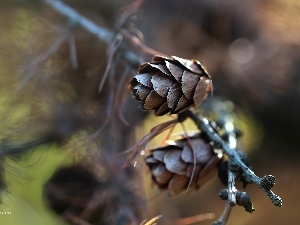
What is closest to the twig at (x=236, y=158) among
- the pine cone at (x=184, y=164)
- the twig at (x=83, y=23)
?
the pine cone at (x=184, y=164)

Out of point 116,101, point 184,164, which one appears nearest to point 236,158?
point 184,164

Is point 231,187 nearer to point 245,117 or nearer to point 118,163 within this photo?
point 118,163

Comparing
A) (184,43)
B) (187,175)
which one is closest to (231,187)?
(187,175)

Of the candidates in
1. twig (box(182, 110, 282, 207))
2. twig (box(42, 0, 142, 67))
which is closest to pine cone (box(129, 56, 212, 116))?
twig (box(182, 110, 282, 207))

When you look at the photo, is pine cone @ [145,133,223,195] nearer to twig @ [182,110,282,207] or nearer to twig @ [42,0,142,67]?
twig @ [182,110,282,207]

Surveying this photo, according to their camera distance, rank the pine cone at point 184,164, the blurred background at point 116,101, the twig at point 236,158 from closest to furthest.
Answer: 1. the twig at point 236,158
2. the pine cone at point 184,164
3. the blurred background at point 116,101

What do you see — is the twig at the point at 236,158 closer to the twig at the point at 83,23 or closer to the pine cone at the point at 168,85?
the pine cone at the point at 168,85
